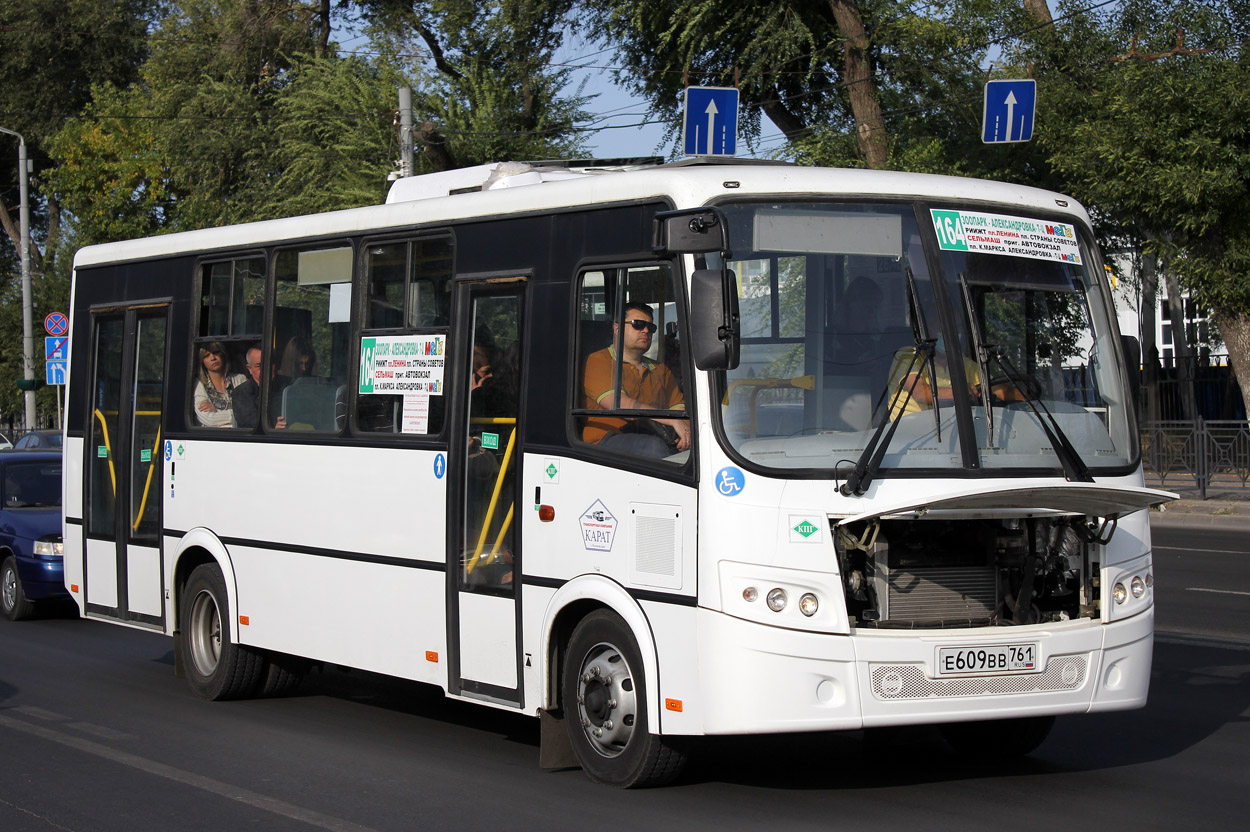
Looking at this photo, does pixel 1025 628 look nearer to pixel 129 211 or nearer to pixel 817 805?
pixel 817 805

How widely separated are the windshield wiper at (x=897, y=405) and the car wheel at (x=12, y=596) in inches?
406

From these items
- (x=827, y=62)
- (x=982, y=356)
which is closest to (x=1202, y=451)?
(x=827, y=62)

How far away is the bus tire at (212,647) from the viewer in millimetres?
10008

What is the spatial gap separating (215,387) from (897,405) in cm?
536

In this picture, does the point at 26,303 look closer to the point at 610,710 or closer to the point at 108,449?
the point at 108,449

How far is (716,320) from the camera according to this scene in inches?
250

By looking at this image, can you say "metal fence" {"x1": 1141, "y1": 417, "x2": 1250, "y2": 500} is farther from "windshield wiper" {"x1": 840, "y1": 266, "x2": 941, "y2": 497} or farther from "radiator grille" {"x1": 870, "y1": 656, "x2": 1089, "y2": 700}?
"windshield wiper" {"x1": 840, "y1": 266, "x2": 941, "y2": 497}

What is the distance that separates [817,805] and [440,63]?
3134 cm

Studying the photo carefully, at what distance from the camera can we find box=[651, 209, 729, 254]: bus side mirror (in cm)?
654

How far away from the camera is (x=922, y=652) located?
6.43 metres

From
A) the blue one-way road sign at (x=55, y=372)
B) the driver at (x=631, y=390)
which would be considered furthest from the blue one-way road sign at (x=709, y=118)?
the driver at (x=631, y=390)

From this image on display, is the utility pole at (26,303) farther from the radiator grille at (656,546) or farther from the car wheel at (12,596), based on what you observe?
the radiator grille at (656,546)

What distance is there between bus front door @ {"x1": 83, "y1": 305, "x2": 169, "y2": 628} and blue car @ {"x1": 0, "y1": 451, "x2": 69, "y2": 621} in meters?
2.87

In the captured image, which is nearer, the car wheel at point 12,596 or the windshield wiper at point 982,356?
the windshield wiper at point 982,356
